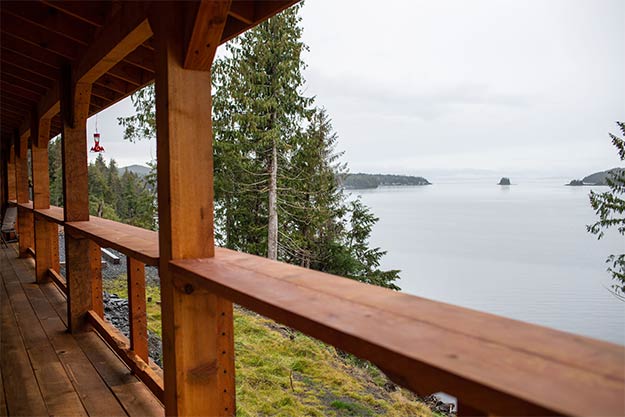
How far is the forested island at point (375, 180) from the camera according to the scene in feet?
66.5

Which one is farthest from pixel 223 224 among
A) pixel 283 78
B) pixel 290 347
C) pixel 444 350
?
pixel 444 350

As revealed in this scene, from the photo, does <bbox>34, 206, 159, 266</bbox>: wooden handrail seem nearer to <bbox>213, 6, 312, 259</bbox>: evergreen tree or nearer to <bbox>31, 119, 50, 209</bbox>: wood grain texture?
<bbox>31, 119, 50, 209</bbox>: wood grain texture

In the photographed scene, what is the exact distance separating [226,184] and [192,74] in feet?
43.5

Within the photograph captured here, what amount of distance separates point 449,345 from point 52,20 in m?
2.89

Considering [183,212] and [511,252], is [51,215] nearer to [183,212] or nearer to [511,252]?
[183,212]

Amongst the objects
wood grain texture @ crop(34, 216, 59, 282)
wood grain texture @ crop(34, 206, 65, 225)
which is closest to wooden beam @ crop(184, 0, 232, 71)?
wood grain texture @ crop(34, 206, 65, 225)

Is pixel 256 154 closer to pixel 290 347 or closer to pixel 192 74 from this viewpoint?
pixel 290 347

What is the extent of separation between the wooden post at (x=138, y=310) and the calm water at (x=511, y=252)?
424 inches

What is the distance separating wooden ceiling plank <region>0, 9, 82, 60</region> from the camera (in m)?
2.70

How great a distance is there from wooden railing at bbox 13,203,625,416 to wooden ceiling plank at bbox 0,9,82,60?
7.66 feet

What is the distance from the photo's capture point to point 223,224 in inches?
614

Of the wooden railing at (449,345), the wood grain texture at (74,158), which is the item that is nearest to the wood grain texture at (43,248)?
the wood grain texture at (74,158)

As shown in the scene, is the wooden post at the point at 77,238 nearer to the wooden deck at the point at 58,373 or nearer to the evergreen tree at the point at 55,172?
the wooden deck at the point at 58,373

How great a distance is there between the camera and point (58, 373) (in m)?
2.81
